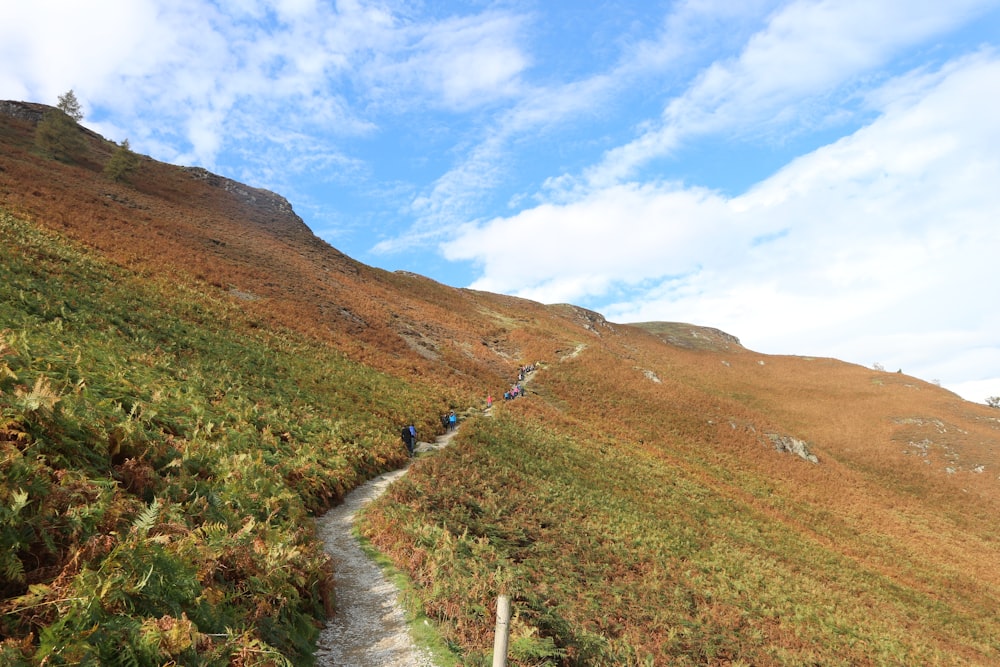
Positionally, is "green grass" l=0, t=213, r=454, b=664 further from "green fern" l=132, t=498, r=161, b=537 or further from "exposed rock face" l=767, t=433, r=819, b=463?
"exposed rock face" l=767, t=433, r=819, b=463

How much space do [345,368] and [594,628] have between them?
855 inches

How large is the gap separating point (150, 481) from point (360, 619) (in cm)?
482

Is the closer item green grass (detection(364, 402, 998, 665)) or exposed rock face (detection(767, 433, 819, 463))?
Result: green grass (detection(364, 402, 998, 665))

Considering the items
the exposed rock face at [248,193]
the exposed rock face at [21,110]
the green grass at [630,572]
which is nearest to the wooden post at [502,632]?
the green grass at [630,572]

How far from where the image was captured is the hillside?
6754mm

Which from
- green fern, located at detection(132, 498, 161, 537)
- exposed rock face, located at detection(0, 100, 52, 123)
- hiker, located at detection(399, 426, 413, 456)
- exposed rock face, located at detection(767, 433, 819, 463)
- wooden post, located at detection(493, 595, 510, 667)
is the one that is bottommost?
wooden post, located at detection(493, 595, 510, 667)

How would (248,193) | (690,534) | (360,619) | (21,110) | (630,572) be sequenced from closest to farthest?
(360,619)
(630,572)
(690,534)
(21,110)
(248,193)

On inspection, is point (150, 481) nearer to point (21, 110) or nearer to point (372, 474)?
point (372, 474)

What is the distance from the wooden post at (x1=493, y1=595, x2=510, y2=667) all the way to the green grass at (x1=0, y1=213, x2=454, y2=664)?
290cm

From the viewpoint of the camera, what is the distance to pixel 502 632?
5.63m

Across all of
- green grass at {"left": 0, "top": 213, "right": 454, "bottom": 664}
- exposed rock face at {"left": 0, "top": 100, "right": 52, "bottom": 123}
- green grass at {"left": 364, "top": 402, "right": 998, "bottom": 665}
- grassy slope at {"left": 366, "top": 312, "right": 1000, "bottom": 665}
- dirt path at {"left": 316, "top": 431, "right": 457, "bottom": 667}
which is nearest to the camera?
green grass at {"left": 0, "top": 213, "right": 454, "bottom": 664}

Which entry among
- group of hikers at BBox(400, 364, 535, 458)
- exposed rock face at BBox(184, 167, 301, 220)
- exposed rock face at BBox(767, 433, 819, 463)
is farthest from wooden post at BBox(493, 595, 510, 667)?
Answer: exposed rock face at BBox(184, 167, 301, 220)

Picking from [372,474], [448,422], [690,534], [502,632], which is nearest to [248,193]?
[448,422]

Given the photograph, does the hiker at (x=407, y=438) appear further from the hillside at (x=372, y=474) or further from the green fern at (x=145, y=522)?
the green fern at (x=145, y=522)
